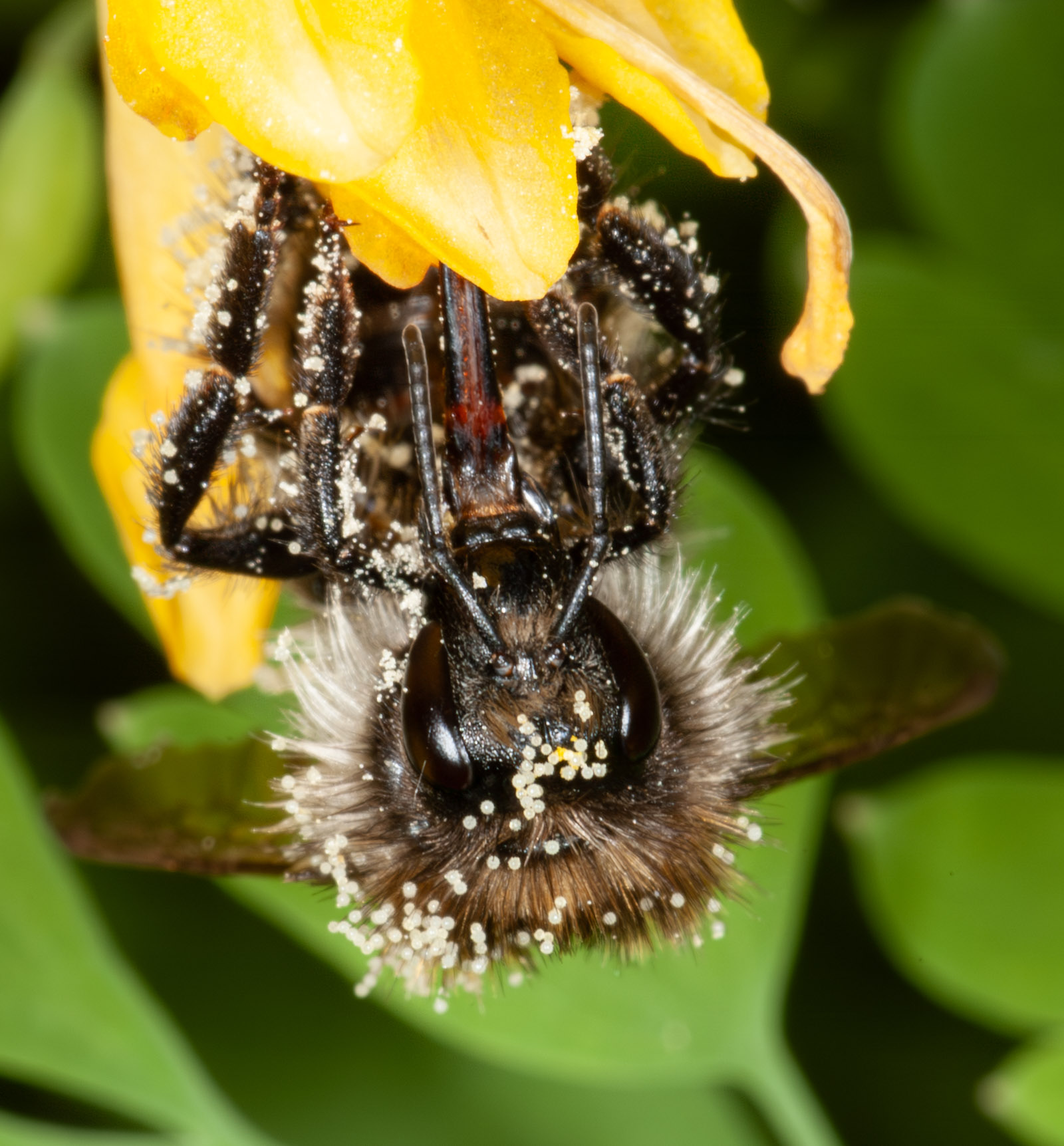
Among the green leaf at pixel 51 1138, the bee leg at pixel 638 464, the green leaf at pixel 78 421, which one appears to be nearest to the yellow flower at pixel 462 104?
the bee leg at pixel 638 464

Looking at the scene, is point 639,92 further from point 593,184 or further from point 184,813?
point 184,813

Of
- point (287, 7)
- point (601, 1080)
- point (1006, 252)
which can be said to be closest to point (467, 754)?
point (287, 7)

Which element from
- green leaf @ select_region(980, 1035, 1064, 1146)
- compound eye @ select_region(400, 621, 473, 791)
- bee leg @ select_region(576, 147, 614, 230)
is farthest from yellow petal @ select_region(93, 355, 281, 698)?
green leaf @ select_region(980, 1035, 1064, 1146)

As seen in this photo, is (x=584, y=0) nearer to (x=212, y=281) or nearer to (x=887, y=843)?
(x=212, y=281)

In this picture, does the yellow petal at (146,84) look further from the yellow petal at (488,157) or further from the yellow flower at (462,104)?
the yellow petal at (488,157)

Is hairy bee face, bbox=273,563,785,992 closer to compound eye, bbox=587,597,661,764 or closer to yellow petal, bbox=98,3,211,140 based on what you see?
compound eye, bbox=587,597,661,764

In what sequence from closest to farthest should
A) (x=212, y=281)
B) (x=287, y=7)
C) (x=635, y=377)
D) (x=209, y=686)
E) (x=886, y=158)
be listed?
(x=287, y=7), (x=212, y=281), (x=635, y=377), (x=209, y=686), (x=886, y=158)

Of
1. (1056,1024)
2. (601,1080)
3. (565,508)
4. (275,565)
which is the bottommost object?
(601,1080)
